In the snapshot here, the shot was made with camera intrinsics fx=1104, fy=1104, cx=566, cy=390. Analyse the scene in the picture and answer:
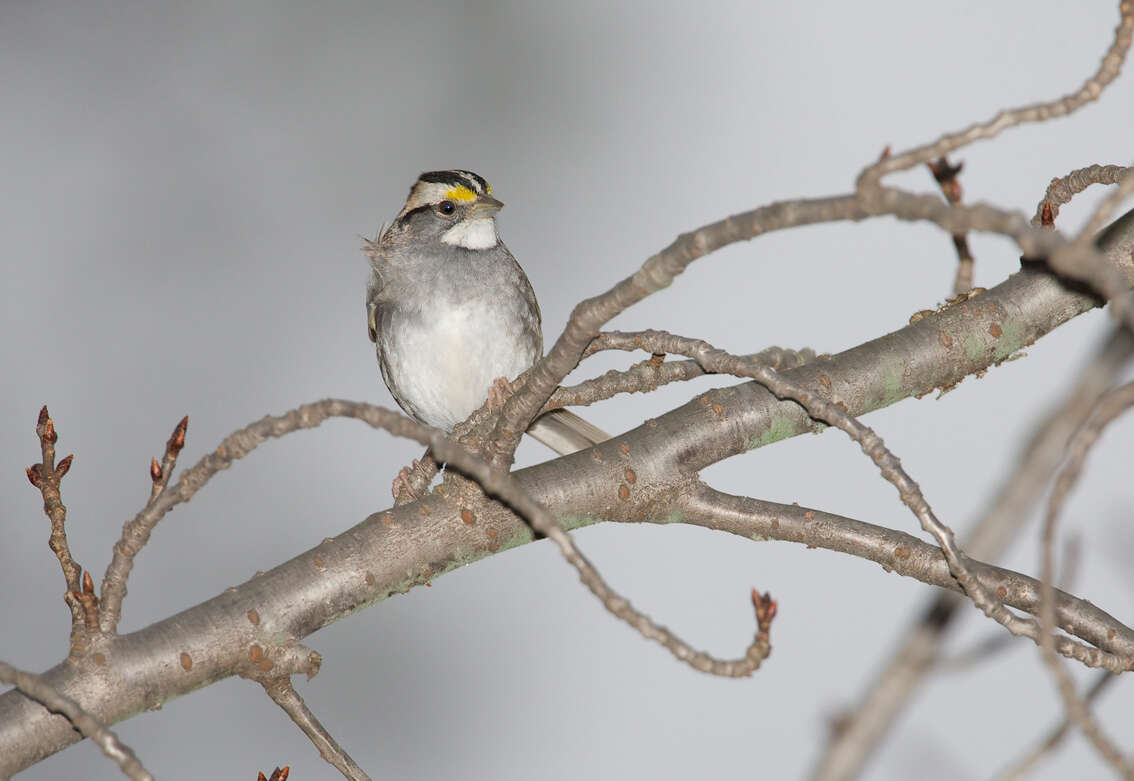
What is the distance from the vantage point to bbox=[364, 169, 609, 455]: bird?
8.04ft

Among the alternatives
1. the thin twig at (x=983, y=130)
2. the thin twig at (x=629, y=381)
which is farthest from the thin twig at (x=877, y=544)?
the thin twig at (x=983, y=130)

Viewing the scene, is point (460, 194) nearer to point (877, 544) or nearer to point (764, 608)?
point (877, 544)

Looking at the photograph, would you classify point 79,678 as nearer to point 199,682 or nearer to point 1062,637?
point 199,682

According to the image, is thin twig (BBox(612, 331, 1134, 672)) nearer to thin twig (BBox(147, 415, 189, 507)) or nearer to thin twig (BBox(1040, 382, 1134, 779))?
thin twig (BBox(1040, 382, 1134, 779))

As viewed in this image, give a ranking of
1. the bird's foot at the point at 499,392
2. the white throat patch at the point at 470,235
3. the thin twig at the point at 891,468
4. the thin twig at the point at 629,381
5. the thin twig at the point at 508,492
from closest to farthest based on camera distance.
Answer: the thin twig at the point at 508,492 < the thin twig at the point at 891,468 < the thin twig at the point at 629,381 < the bird's foot at the point at 499,392 < the white throat patch at the point at 470,235

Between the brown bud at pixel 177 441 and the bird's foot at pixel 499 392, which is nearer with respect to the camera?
the brown bud at pixel 177 441

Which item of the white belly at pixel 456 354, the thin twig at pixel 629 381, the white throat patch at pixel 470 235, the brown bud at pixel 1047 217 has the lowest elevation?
the thin twig at pixel 629 381

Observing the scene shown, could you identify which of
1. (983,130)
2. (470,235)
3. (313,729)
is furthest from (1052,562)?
(470,235)

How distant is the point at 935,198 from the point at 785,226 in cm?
18

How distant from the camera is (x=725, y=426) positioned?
6.02 feet

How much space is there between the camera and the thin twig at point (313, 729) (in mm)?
1614

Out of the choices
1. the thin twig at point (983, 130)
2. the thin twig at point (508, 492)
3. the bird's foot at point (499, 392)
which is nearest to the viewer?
the thin twig at point (983, 130)

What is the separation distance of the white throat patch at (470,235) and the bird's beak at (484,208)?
0.04 ft

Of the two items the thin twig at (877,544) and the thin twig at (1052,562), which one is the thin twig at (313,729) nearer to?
the thin twig at (877,544)
